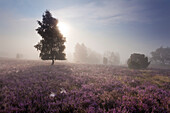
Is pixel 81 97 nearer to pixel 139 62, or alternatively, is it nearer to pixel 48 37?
pixel 48 37

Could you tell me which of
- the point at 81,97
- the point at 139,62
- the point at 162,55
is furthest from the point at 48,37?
the point at 162,55

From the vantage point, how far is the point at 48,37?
22.4 metres

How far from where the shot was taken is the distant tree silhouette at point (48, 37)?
72.4ft

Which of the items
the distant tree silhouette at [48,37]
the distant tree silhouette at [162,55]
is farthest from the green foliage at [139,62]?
the distant tree silhouette at [162,55]

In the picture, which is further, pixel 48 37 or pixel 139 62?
pixel 139 62

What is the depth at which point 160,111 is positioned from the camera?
13.4 ft

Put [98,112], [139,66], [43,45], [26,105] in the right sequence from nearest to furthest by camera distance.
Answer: [98,112] → [26,105] → [43,45] → [139,66]

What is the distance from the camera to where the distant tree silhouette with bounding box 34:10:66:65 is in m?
22.1

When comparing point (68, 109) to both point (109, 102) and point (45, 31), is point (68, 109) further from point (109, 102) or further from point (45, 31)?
point (45, 31)

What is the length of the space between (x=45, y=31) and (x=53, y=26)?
1952mm

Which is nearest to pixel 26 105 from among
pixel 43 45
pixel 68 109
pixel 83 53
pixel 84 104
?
pixel 68 109

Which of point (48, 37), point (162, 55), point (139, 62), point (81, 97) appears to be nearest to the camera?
point (81, 97)

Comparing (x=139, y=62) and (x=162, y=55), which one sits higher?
(x=162, y=55)

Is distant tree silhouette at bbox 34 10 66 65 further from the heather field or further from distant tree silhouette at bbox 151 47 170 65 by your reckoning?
distant tree silhouette at bbox 151 47 170 65
